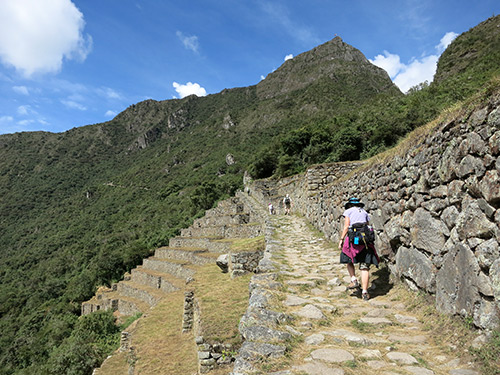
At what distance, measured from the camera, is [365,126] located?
73.1 feet

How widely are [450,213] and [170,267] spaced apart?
53.4 ft

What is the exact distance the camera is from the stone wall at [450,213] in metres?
2.28

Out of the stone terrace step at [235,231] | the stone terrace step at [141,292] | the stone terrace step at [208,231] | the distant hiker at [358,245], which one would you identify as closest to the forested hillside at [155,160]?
the stone terrace step at [141,292]

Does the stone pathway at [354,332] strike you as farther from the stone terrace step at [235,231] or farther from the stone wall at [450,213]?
the stone terrace step at [235,231]

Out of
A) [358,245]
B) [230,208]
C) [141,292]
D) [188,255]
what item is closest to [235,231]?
[188,255]

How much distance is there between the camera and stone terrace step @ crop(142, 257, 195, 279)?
47.0 ft

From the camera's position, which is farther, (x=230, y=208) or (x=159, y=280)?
(x=230, y=208)

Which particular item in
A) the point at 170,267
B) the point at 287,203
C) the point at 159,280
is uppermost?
the point at 287,203

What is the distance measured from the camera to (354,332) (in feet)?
9.21

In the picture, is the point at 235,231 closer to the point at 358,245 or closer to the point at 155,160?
the point at 358,245

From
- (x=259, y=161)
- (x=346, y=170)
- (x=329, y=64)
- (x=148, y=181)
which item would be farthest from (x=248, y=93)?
(x=346, y=170)

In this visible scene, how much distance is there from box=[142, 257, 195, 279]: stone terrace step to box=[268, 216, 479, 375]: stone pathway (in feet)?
31.1

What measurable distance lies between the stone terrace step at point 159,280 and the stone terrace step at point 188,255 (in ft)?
4.14

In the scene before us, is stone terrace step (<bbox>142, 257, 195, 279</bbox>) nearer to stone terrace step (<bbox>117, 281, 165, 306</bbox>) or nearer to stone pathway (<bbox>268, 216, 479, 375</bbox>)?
stone terrace step (<bbox>117, 281, 165, 306</bbox>)
